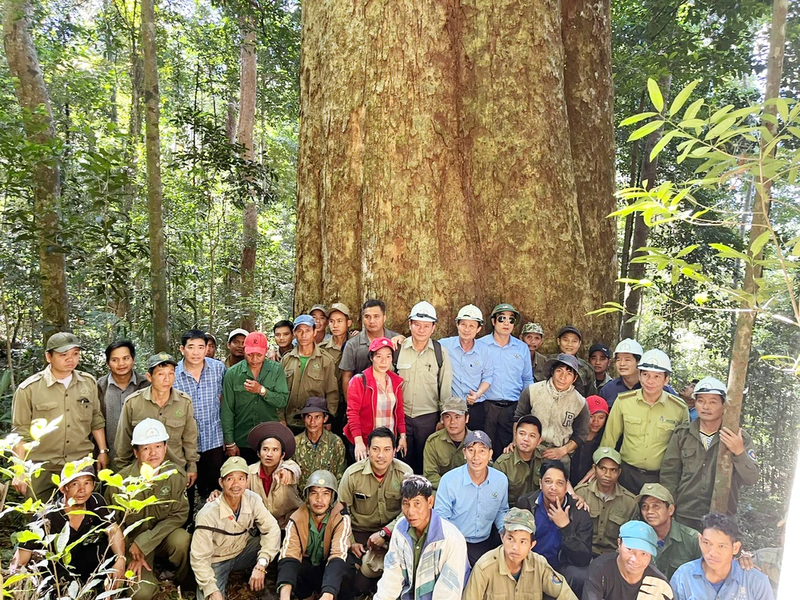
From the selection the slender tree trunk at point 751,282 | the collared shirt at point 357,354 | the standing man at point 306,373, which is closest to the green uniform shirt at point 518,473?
the collared shirt at point 357,354

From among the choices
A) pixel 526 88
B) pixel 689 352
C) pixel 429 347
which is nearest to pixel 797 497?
pixel 429 347

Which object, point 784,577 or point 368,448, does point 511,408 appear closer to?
point 368,448

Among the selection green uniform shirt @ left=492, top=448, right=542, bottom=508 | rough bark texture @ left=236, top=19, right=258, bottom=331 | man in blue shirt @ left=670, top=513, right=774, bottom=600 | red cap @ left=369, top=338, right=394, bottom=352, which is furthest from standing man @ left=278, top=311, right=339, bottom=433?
rough bark texture @ left=236, top=19, right=258, bottom=331

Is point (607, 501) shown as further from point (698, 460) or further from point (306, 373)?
point (306, 373)

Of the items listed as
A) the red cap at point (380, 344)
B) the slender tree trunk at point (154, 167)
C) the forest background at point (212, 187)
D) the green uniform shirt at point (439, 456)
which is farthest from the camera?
the forest background at point (212, 187)

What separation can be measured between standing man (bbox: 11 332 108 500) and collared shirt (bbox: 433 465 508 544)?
2959 mm

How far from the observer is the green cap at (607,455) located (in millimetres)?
4984

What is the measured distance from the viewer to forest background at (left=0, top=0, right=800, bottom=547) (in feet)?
23.6

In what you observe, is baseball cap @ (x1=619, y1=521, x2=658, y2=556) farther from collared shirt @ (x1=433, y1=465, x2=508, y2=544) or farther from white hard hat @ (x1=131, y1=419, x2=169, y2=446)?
white hard hat @ (x1=131, y1=419, x2=169, y2=446)

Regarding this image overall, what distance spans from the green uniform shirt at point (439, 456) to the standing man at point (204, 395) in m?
2.01

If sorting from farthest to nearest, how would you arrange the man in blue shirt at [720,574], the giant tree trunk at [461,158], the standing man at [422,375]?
the giant tree trunk at [461,158] < the standing man at [422,375] < the man in blue shirt at [720,574]

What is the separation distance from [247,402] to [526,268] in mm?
3086

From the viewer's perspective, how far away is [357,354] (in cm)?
567

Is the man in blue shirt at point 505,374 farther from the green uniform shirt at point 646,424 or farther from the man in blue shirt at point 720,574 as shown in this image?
the man in blue shirt at point 720,574
